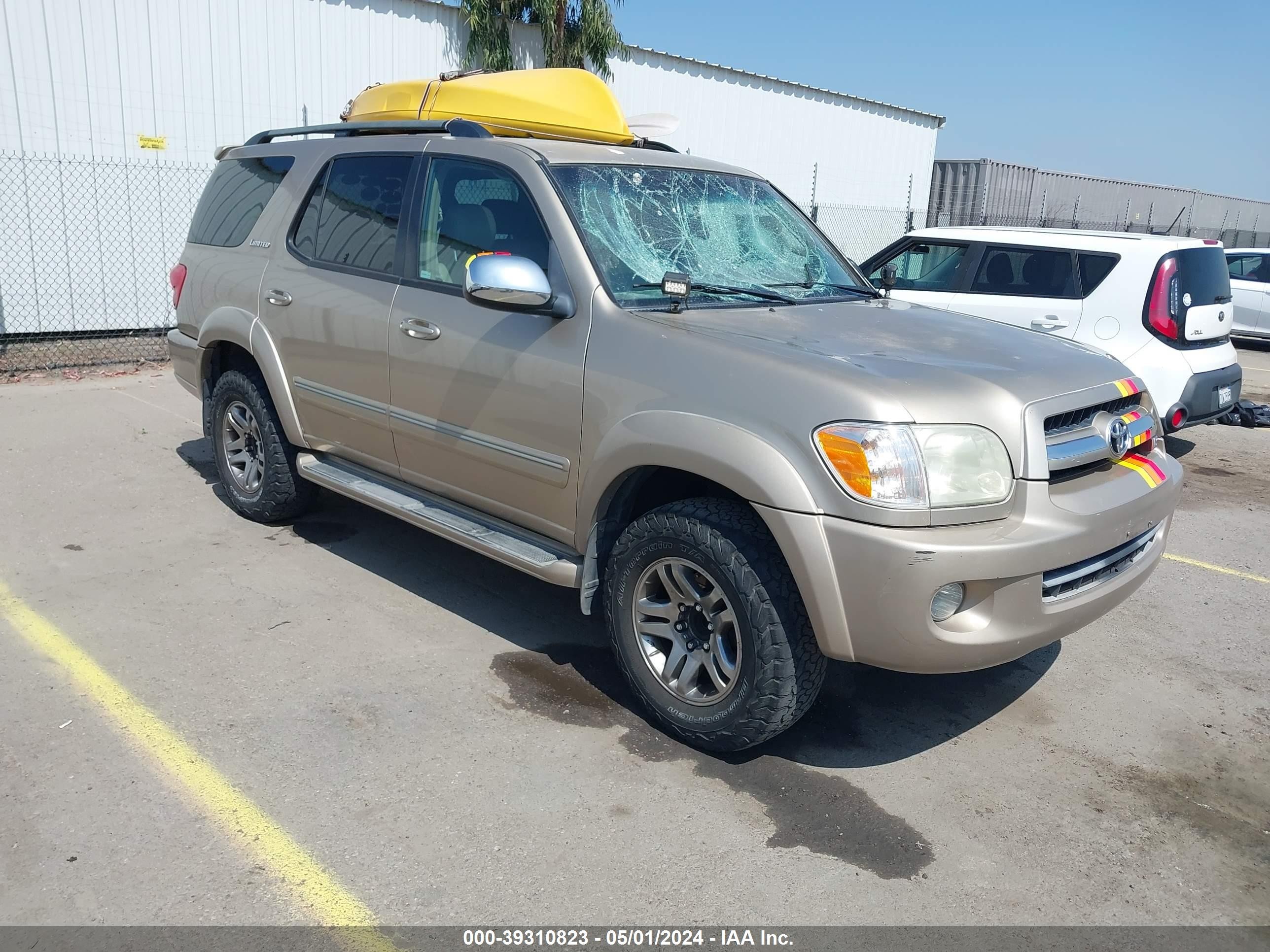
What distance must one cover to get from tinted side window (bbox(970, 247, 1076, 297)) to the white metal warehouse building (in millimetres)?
8289

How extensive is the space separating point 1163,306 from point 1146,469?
4459 mm

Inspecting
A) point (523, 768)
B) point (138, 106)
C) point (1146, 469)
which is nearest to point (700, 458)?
point (523, 768)

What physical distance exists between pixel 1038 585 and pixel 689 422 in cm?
117

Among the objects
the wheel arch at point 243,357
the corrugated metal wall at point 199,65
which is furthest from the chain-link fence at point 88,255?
the wheel arch at point 243,357

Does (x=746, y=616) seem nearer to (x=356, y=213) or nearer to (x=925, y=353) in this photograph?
(x=925, y=353)

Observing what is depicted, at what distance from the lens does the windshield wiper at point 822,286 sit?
4.25 metres

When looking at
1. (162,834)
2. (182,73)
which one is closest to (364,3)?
(182,73)

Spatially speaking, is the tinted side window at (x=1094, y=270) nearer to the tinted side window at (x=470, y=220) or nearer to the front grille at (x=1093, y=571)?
the front grille at (x=1093, y=571)

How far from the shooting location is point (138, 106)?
11.3 meters

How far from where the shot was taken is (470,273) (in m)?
3.56

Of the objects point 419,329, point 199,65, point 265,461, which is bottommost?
point 265,461

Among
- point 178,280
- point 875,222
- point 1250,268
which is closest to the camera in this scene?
point 178,280

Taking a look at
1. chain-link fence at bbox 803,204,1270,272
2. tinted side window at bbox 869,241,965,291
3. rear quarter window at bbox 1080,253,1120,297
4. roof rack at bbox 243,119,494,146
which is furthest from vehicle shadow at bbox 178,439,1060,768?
chain-link fence at bbox 803,204,1270,272

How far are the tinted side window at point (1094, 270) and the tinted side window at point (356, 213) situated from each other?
539 cm
